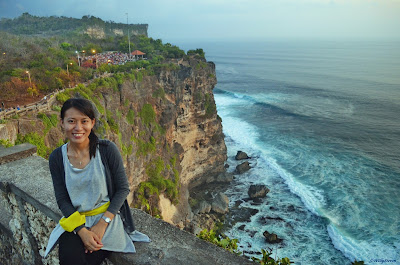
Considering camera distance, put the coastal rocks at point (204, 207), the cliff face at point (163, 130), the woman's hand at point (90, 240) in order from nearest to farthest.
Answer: the woman's hand at point (90, 240) → the cliff face at point (163, 130) → the coastal rocks at point (204, 207)

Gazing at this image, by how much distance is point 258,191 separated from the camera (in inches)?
1184

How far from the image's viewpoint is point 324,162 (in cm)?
3534

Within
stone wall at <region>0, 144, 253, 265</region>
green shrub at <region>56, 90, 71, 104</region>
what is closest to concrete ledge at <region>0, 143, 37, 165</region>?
stone wall at <region>0, 144, 253, 265</region>

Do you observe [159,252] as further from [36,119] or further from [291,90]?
[291,90]

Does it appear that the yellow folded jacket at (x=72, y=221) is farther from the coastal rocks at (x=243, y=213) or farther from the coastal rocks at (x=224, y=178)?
the coastal rocks at (x=224, y=178)

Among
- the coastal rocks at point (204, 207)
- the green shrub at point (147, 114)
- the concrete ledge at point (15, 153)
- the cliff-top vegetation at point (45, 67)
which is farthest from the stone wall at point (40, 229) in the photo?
the coastal rocks at point (204, 207)

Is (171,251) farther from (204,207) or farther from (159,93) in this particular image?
(159,93)

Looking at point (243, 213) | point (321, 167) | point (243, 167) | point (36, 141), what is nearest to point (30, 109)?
point (36, 141)

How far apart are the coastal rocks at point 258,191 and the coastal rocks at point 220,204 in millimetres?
3179

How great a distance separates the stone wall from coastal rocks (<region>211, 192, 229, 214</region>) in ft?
80.5

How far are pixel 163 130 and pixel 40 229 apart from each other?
2578cm

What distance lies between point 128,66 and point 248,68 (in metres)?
75.9

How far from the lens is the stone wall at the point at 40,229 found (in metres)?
2.73

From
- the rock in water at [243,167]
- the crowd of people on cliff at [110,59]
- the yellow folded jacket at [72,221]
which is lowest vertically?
the rock in water at [243,167]
